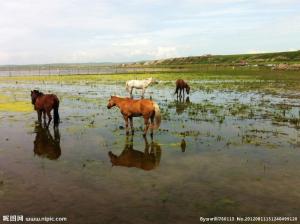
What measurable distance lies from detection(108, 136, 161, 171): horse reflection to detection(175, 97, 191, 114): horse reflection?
8607 mm

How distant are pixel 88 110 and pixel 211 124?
9.04 metres

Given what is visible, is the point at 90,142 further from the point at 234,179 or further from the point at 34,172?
the point at 234,179

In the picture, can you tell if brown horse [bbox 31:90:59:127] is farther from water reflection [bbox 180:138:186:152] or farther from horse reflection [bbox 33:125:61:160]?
water reflection [bbox 180:138:186:152]

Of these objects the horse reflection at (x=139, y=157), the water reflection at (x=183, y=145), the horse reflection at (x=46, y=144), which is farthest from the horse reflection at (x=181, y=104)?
the horse reflection at (x=46, y=144)

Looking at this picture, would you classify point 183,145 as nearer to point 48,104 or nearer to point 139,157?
point 139,157

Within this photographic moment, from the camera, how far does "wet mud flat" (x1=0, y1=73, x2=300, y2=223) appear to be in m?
8.11

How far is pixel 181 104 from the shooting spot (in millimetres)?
25078

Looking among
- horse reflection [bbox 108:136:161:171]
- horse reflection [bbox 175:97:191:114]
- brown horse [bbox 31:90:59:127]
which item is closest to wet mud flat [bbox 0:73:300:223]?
horse reflection [bbox 108:136:161:171]

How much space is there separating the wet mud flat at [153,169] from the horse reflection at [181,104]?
2663 mm

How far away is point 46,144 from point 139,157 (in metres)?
4.44

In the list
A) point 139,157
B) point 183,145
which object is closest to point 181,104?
point 183,145

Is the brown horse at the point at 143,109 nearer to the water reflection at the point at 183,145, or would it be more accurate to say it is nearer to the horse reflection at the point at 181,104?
the water reflection at the point at 183,145

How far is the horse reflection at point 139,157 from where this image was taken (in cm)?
1148

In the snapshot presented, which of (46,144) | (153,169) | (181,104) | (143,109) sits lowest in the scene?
(153,169)
